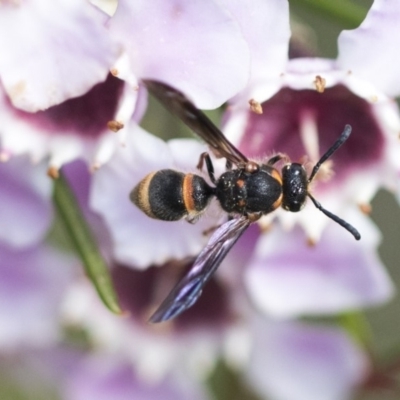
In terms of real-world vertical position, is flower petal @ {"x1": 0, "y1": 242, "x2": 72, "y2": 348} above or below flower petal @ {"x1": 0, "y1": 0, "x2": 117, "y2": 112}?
below

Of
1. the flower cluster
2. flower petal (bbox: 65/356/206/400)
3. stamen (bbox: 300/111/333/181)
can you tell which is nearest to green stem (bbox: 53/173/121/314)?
the flower cluster

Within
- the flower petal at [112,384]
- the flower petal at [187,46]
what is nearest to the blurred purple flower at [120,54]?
the flower petal at [187,46]

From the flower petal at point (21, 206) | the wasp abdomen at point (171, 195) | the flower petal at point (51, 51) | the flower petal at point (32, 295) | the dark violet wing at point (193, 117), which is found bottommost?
the flower petal at point (32, 295)

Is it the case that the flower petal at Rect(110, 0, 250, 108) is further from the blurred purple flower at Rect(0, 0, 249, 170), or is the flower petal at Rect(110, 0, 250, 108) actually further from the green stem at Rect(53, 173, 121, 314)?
the green stem at Rect(53, 173, 121, 314)

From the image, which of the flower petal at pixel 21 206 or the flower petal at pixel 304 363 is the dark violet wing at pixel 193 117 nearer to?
the flower petal at pixel 21 206

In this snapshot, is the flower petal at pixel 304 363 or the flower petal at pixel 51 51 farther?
the flower petal at pixel 304 363

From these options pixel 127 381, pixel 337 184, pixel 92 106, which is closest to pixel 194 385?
pixel 127 381
